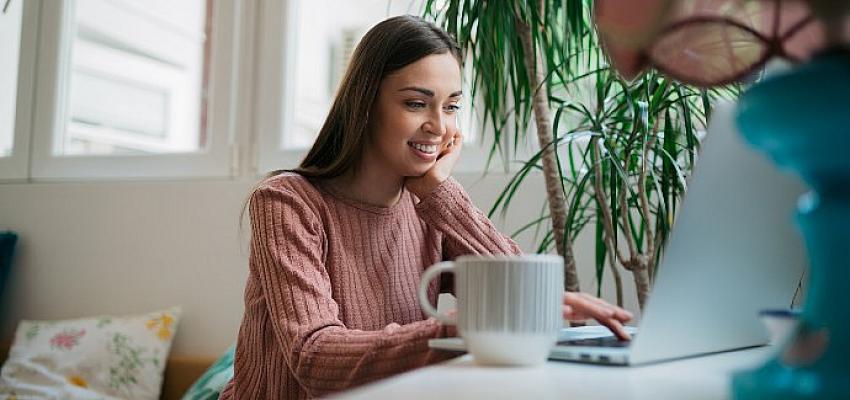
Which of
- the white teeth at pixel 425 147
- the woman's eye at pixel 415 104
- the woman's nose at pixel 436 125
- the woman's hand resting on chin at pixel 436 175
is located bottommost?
the woman's hand resting on chin at pixel 436 175

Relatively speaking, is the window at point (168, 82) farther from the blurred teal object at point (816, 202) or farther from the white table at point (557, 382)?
the blurred teal object at point (816, 202)

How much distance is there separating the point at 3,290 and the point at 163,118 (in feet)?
2.60

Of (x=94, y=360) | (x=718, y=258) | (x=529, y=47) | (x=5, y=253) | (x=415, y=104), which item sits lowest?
(x=94, y=360)

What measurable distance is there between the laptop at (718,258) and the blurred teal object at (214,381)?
1.44 metres

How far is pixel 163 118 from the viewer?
3.07m

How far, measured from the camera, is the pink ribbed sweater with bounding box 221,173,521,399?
0.90m

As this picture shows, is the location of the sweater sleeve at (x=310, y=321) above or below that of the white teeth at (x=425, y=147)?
below

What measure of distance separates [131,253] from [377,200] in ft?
5.37

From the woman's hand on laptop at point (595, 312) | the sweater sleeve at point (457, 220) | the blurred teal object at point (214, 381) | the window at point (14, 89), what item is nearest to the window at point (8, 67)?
the window at point (14, 89)

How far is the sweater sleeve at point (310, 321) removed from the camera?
33.6 inches

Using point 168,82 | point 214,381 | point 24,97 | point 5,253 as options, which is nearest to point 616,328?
point 214,381

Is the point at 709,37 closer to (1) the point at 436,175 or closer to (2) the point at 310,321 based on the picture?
(2) the point at 310,321

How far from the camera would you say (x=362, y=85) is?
1443 millimetres

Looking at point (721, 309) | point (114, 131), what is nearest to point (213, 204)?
point (114, 131)
